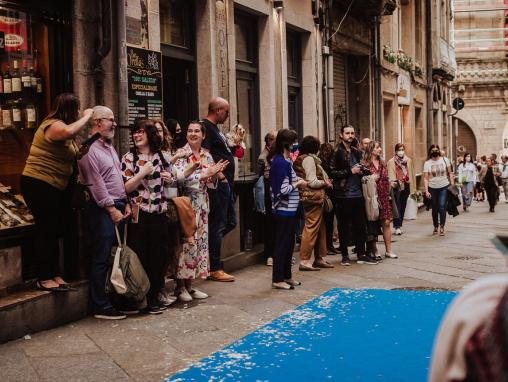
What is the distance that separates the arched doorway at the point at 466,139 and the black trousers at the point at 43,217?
4309 cm

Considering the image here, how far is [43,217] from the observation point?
707cm

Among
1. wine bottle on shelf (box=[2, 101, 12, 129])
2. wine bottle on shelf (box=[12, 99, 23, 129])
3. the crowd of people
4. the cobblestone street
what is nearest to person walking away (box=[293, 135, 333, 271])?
the crowd of people

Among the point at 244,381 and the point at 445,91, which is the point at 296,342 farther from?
the point at 445,91

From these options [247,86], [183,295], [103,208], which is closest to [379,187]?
[247,86]

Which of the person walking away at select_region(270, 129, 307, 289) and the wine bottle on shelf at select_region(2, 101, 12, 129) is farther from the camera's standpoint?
the person walking away at select_region(270, 129, 307, 289)

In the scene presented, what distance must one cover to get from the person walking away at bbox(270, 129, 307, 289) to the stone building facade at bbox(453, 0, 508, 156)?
128 feet

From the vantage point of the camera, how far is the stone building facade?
151 feet

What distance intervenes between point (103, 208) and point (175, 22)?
4.20 metres

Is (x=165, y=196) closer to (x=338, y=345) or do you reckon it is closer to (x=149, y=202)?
(x=149, y=202)

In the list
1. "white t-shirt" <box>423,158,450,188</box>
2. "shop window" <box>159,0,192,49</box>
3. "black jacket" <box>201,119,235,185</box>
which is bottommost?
"white t-shirt" <box>423,158,450,188</box>

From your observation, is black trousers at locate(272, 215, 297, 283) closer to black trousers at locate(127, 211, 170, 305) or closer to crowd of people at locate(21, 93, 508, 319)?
crowd of people at locate(21, 93, 508, 319)

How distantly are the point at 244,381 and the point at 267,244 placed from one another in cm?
585

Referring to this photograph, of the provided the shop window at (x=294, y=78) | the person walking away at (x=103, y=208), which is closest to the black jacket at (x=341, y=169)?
the shop window at (x=294, y=78)

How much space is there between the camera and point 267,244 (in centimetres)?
1113
